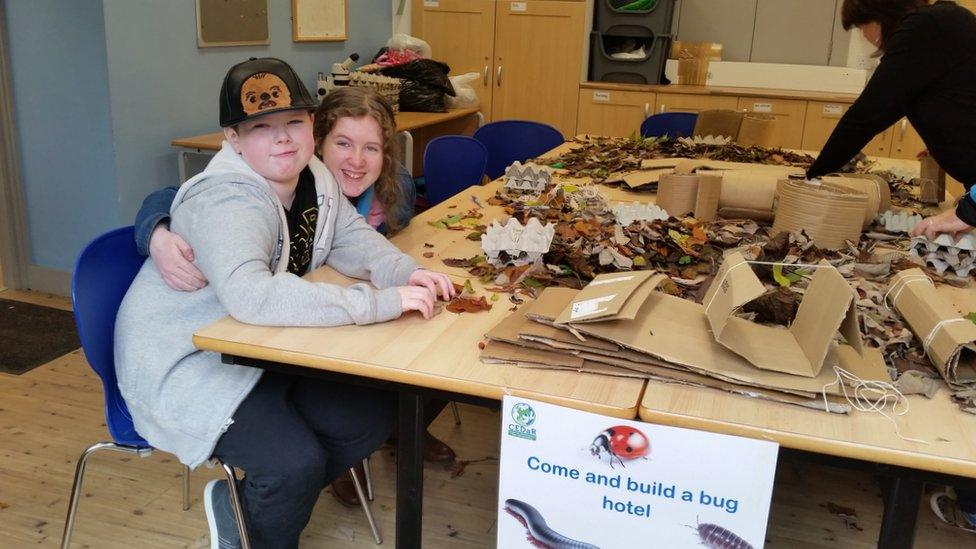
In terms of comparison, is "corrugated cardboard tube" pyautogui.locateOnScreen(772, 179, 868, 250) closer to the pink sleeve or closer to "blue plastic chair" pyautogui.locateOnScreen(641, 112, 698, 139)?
the pink sleeve

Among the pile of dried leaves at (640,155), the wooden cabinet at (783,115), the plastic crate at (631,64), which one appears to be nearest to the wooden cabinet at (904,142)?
the wooden cabinet at (783,115)

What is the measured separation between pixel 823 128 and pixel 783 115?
0.27 meters

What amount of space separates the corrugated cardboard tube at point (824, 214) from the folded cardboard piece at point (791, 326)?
72 centimetres

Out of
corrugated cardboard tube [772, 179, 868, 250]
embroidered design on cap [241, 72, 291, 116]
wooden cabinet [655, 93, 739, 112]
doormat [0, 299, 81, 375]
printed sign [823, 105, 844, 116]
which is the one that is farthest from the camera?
wooden cabinet [655, 93, 739, 112]

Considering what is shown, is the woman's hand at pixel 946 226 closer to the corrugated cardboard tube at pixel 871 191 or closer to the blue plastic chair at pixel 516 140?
the corrugated cardboard tube at pixel 871 191

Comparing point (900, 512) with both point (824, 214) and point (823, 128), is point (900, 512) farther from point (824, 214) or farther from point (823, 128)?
point (823, 128)

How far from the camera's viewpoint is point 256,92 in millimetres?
1653

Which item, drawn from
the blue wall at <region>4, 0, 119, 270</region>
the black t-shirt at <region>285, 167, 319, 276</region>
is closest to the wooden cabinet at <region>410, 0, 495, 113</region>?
the blue wall at <region>4, 0, 119, 270</region>

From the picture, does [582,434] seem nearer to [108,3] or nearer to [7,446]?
[7,446]

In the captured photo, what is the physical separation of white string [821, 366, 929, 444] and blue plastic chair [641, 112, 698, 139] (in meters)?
3.38

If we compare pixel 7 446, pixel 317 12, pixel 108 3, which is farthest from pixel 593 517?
pixel 317 12

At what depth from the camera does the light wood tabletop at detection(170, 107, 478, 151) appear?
3.63m

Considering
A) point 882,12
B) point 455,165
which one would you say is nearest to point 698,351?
point 882,12

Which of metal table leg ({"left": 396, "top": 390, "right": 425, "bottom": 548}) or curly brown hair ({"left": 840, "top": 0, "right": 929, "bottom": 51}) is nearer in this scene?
metal table leg ({"left": 396, "top": 390, "right": 425, "bottom": 548})
